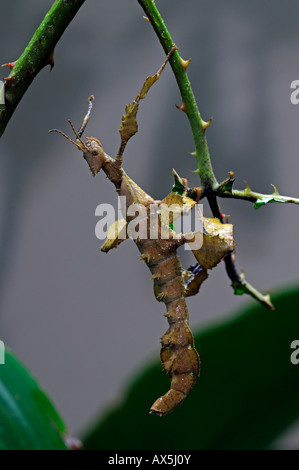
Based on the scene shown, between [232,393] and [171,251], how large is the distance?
477 mm

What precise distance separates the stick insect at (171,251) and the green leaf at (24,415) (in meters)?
0.19

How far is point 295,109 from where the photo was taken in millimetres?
1777

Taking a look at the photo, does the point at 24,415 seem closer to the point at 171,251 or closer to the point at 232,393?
the point at 171,251

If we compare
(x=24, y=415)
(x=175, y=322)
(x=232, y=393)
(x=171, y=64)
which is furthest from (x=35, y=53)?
(x=232, y=393)

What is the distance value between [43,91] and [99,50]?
24cm

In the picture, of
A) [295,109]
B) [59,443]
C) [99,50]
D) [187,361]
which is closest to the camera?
[187,361]

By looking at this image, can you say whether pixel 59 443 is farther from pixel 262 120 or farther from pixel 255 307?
pixel 262 120

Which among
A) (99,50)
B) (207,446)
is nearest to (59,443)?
(207,446)

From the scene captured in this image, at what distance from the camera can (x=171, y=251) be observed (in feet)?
1.70

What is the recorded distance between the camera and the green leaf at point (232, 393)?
89 cm

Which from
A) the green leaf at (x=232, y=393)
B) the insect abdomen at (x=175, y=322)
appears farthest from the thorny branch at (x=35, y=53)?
the green leaf at (x=232, y=393)

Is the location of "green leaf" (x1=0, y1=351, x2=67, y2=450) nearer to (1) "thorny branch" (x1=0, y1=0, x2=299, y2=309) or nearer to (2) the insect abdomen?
(2) the insect abdomen

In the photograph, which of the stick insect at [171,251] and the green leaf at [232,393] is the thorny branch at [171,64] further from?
the green leaf at [232,393]

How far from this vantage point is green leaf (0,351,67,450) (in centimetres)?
62
